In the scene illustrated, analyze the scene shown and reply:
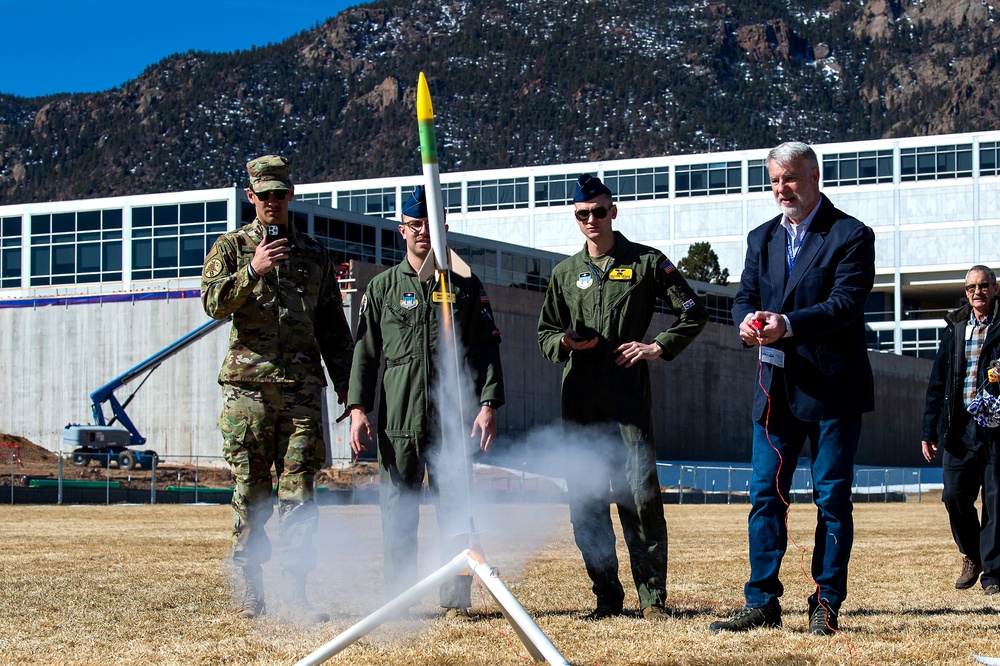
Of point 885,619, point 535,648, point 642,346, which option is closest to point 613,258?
point 642,346

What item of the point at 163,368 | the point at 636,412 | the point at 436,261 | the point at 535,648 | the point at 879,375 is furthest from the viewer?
the point at 879,375

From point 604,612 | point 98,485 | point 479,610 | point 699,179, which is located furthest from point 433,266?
point 699,179

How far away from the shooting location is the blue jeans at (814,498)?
690 cm

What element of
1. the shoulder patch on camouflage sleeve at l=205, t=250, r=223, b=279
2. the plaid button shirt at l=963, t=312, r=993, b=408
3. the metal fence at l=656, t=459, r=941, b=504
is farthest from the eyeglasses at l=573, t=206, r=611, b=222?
the metal fence at l=656, t=459, r=941, b=504

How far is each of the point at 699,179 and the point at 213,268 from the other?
2993 inches

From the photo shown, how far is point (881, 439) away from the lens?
250ft

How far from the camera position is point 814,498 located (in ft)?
23.0

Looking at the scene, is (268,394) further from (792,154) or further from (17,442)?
(17,442)

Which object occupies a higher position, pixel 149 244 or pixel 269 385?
pixel 149 244

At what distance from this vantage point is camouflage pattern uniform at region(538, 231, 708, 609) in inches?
304

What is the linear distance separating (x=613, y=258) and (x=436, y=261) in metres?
1.29

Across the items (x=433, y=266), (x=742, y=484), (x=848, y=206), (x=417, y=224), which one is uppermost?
(x=848, y=206)

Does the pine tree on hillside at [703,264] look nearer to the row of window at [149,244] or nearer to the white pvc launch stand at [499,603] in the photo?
the row of window at [149,244]

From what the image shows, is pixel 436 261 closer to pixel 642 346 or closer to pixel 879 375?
pixel 642 346
